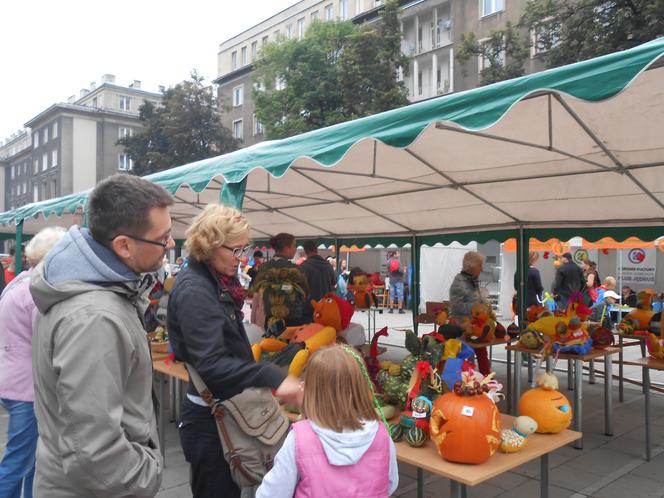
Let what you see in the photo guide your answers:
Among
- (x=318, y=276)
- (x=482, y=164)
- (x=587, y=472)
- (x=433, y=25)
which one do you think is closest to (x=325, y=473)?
(x=587, y=472)

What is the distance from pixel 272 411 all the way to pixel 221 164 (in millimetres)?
2518

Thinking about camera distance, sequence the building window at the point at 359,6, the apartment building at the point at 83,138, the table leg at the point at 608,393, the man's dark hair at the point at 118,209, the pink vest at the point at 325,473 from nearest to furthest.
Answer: the man's dark hair at the point at 118,209
the pink vest at the point at 325,473
the table leg at the point at 608,393
the building window at the point at 359,6
the apartment building at the point at 83,138

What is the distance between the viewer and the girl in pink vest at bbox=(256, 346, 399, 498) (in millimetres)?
1618

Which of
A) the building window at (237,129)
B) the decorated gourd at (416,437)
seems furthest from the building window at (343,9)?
the decorated gourd at (416,437)

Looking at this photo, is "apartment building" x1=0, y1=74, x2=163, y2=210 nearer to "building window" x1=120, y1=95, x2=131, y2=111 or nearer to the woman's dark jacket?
"building window" x1=120, y1=95, x2=131, y2=111

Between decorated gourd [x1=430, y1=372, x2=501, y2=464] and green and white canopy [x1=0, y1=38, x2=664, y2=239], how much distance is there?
49.1 inches

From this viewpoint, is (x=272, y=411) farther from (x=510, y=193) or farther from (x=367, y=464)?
(x=510, y=193)

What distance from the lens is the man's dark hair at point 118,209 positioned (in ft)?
4.49

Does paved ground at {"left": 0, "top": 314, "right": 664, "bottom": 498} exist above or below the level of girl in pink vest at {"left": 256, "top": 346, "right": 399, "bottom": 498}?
below

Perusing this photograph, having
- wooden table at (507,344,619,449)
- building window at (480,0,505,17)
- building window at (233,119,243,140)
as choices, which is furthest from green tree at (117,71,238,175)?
wooden table at (507,344,619,449)

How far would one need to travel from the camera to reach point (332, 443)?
5.31 ft

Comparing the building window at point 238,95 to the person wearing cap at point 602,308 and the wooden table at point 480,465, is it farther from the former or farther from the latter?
the wooden table at point 480,465

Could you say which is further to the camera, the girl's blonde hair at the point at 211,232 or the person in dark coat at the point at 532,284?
the person in dark coat at the point at 532,284

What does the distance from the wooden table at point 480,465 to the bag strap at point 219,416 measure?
2.44 feet
